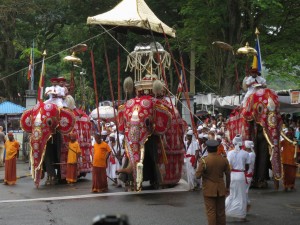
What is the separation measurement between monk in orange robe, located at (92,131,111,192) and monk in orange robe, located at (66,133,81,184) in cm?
181

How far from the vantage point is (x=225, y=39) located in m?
26.4

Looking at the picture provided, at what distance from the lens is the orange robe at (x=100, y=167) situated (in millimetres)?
14703

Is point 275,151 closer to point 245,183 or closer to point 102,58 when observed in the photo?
point 245,183

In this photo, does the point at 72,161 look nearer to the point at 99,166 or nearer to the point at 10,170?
the point at 10,170

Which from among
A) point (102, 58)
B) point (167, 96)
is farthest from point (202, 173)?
point (102, 58)

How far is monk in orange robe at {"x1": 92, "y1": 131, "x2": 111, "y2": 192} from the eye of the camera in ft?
48.2

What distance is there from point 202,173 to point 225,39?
59.0 feet

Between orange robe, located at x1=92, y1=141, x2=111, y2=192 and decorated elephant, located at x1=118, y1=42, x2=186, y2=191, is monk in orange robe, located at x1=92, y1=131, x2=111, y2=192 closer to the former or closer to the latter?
orange robe, located at x1=92, y1=141, x2=111, y2=192

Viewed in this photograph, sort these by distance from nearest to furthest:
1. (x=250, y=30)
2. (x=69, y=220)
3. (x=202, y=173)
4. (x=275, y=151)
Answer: (x=202, y=173) → (x=69, y=220) → (x=275, y=151) → (x=250, y=30)

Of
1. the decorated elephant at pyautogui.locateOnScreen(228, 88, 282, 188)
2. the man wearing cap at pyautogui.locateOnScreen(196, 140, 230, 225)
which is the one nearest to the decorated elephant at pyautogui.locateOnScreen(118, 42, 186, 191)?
the decorated elephant at pyautogui.locateOnScreen(228, 88, 282, 188)

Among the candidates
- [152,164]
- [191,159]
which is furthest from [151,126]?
[191,159]

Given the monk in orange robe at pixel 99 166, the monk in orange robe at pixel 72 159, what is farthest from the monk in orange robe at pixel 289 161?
the monk in orange robe at pixel 72 159

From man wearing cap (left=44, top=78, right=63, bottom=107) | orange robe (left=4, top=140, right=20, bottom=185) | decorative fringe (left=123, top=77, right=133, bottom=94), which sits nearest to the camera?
decorative fringe (left=123, top=77, right=133, bottom=94)

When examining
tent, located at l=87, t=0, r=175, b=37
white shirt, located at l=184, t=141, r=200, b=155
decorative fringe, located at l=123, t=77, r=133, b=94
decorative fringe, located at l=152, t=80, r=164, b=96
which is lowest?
white shirt, located at l=184, t=141, r=200, b=155
